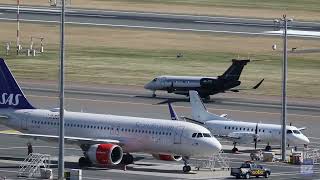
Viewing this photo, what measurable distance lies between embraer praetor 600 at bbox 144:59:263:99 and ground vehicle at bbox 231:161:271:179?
53.9m

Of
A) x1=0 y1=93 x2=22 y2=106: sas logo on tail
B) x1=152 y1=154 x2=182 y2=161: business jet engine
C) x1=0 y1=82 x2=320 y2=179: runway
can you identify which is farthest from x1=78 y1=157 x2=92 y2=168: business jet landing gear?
x1=0 y1=93 x2=22 y2=106: sas logo on tail

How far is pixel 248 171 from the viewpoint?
9412cm

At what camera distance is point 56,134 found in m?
105

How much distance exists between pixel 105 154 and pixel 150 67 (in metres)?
73.9

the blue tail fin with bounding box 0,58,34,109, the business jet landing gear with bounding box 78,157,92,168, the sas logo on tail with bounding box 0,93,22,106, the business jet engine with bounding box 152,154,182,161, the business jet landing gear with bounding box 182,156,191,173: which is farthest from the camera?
the sas logo on tail with bounding box 0,93,22,106

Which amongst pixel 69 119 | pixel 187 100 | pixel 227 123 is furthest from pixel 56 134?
pixel 187 100

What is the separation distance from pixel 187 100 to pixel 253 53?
37189 mm

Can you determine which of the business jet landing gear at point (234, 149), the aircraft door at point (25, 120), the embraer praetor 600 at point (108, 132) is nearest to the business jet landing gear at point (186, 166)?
the embraer praetor 600 at point (108, 132)

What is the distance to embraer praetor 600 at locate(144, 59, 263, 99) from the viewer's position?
149m

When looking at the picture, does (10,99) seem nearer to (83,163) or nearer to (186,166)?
(83,163)

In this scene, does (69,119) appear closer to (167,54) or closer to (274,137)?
(274,137)

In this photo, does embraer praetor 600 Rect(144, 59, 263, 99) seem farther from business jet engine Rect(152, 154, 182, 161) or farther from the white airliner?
business jet engine Rect(152, 154, 182, 161)

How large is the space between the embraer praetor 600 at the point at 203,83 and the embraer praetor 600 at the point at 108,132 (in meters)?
43.6

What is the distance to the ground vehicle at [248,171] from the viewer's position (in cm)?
9394
